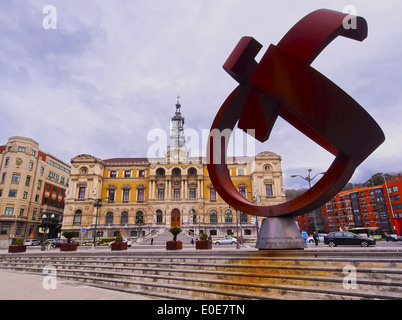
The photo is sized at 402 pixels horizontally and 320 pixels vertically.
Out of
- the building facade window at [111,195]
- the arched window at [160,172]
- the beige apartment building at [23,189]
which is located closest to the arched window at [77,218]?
the beige apartment building at [23,189]

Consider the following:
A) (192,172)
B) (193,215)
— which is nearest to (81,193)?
(192,172)

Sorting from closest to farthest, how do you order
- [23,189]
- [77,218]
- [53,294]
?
[53,294], [23,189], [77,218]

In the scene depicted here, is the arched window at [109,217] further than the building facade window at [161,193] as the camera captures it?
No

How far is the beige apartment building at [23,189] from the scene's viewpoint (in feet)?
136

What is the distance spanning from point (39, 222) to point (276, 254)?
51.6 metres

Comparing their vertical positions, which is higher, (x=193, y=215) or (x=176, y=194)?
(x=176, y=194)

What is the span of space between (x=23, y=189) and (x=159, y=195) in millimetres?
23114

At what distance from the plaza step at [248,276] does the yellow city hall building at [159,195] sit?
3511 centimetres

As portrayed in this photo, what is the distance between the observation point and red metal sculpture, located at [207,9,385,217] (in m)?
7.67

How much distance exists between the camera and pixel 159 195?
4938cm

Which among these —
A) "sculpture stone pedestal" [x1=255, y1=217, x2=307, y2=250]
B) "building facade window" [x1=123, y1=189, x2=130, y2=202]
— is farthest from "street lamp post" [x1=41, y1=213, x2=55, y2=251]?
"sculpture stone pedestal" [x1=255, y1=217, x2=307, y2=250]

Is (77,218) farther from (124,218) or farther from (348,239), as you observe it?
(348,239)

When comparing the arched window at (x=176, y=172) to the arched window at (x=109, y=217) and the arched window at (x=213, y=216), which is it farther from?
the arched window at (x=109, y=217)

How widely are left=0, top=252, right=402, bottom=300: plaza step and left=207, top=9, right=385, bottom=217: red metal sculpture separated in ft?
7.86
